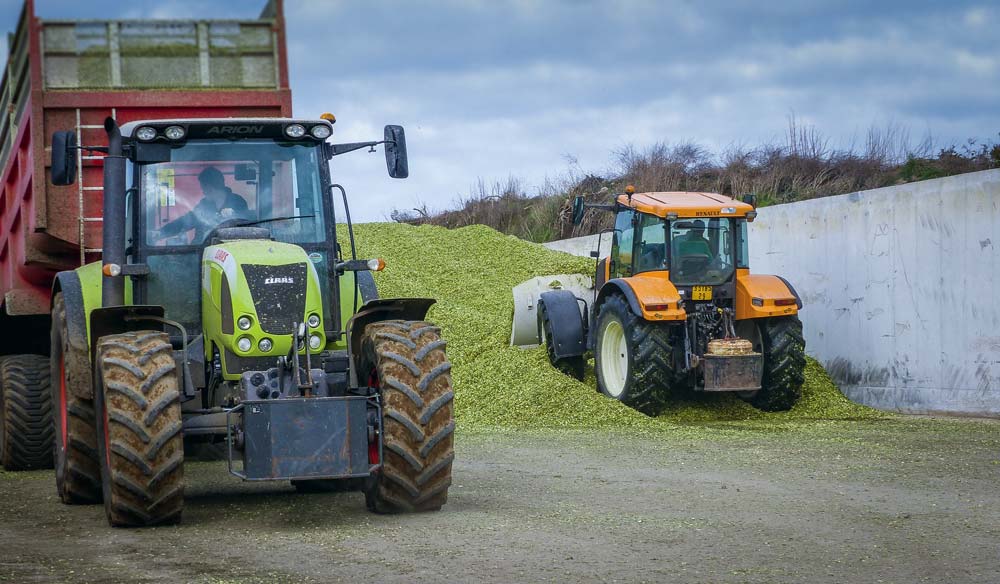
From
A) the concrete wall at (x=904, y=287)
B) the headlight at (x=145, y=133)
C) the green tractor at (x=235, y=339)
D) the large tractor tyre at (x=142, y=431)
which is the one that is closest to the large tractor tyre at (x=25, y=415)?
the green tractor at (x=235, y=339)

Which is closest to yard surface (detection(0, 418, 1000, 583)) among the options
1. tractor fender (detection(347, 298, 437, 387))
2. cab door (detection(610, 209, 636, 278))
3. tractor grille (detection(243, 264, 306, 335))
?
tractor fender (detection(347, 298, 437, 387))

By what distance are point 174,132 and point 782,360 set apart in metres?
7.62

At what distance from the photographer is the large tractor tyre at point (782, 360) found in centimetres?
1297

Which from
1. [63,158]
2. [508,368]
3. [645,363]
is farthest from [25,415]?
[645,363]

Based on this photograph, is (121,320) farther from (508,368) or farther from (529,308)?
(529,308)

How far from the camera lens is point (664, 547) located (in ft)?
19.2

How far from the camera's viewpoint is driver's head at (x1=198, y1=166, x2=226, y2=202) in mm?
7516

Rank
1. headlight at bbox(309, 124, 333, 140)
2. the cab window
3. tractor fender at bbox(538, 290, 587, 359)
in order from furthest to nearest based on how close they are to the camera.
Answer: tractor fender at bbox(538, 290, 587, 359) < the cab window < headlight at bbox(309, 124, 333, 140)

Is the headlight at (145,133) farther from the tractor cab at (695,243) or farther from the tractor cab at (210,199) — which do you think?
the tractor cab at (695,243)

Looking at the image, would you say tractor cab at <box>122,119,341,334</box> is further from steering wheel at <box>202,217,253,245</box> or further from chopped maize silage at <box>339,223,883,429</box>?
chopped maize silage at <box>339,223,883,429</box>

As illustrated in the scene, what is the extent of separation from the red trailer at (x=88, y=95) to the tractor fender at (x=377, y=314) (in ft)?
8.28

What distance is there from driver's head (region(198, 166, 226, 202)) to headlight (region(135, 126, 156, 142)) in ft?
1.18

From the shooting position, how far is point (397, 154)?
7.53 metres

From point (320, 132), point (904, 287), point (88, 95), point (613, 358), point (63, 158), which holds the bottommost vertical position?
point (613, 358)
